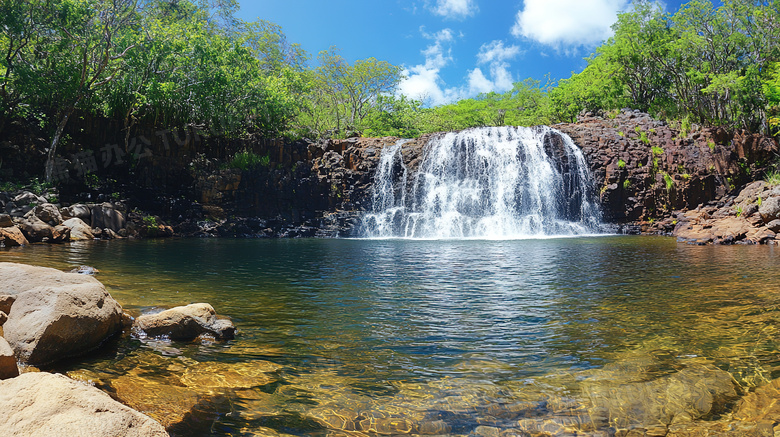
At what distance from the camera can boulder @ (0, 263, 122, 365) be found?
4617 mm

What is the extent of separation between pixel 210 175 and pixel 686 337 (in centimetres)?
2797

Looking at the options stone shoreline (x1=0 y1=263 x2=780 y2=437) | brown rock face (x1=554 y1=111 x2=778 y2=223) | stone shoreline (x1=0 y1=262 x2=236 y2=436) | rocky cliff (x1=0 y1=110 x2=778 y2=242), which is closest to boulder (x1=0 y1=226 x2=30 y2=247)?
rocky cliff (x1=0 y1=110 x2=778 y2=242)

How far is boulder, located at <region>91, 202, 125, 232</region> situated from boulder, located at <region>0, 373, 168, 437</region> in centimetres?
2315

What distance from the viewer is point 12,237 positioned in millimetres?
15852

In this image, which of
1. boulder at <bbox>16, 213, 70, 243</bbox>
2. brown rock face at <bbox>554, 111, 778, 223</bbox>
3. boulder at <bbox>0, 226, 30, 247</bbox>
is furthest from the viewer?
brown rock face at <bbox>554, 111, 778, 223</bbox>

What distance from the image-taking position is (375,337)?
18.9 feet

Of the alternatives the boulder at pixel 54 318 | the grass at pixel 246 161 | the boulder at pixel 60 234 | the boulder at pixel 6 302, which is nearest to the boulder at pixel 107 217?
the boulder at pixel 60 234

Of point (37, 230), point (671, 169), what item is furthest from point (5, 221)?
point (671, 169)

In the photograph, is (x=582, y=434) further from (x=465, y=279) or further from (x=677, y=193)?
(x=677, y=193)

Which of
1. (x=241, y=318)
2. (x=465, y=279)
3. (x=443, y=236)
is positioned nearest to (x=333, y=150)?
(x=443, y=236)

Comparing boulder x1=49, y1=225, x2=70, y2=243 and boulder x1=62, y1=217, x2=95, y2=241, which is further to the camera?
boulder x1=62, y1=217, x2=95, y2=241

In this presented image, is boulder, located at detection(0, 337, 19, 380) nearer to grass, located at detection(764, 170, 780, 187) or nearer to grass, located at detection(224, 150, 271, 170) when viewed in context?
grass, located at detection(224, 150, 271, 170)

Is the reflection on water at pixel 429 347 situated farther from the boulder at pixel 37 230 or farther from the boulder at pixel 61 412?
the boulder at pixel 37 230

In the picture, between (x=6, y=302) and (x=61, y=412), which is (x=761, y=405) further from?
(x=6, y=302)
